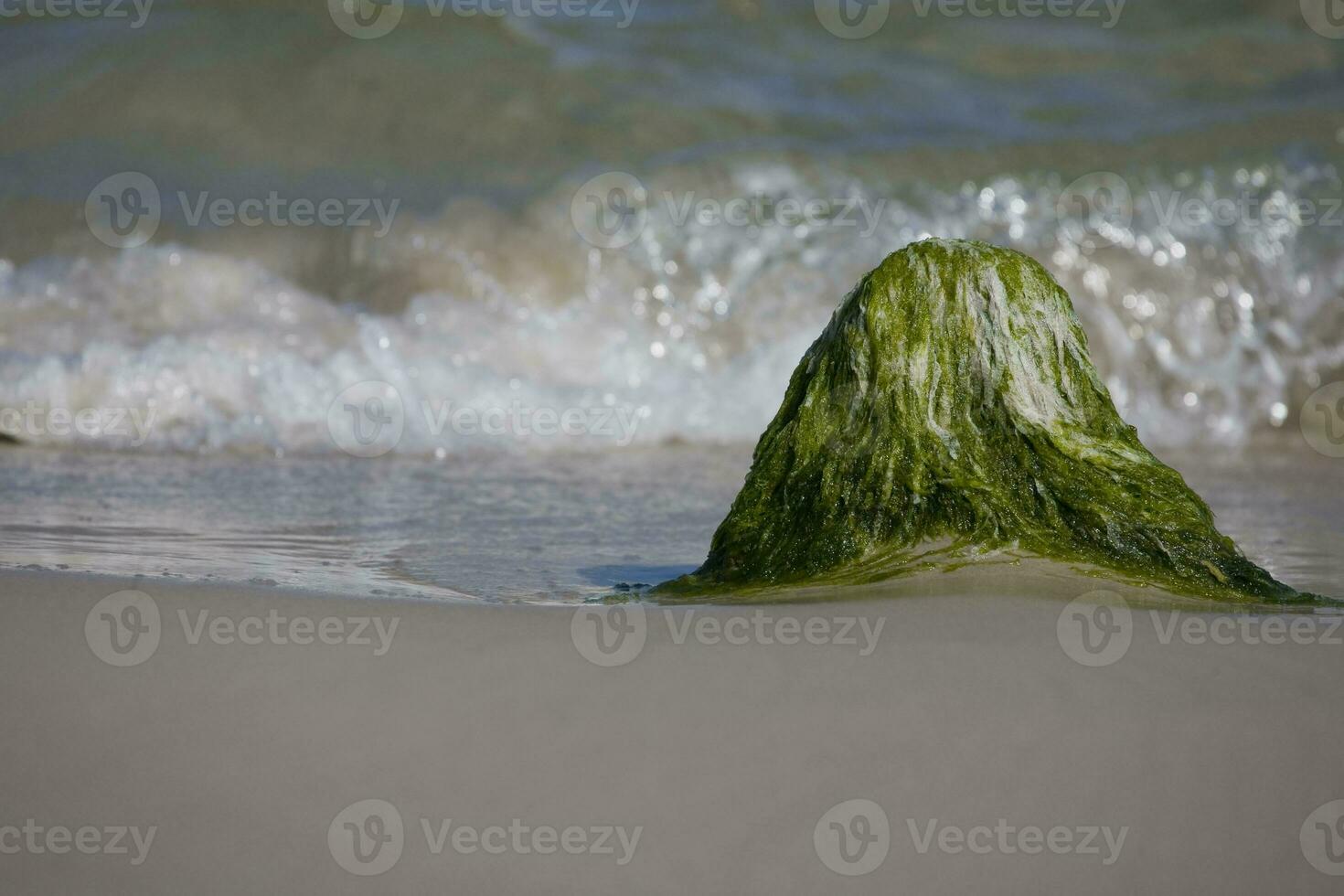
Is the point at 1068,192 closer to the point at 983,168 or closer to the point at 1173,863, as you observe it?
the point at 983,168

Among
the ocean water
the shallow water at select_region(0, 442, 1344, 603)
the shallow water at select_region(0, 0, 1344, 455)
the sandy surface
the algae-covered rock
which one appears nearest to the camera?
the sandy surface

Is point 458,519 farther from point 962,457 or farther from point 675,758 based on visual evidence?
point 675,758

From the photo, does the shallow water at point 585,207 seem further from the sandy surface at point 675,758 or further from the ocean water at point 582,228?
the sandy surface at point 675,758

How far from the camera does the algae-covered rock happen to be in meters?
3.09

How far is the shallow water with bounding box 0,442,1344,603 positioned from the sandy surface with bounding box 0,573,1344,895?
465 mm

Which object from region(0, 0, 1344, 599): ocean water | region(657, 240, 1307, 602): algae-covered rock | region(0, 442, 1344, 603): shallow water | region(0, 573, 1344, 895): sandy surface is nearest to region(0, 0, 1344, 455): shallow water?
region(0, 0, 1344, 599): ocean water

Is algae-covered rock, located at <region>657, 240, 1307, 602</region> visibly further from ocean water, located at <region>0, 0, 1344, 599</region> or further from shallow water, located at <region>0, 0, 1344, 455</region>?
shallow water, located at <region>0, 0, 1344, 455</region>

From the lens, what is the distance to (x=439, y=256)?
7.73m

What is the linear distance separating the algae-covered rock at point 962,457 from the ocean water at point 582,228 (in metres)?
2.15

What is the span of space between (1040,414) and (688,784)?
1.30 m

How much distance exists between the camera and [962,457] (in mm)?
3137

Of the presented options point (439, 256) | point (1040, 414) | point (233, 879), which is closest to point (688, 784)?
point (233, 879)

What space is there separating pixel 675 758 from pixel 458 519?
2.67 meters

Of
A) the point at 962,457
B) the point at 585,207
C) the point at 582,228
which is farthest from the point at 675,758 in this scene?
the point at 585,207
